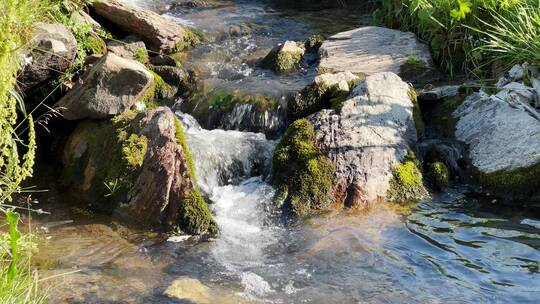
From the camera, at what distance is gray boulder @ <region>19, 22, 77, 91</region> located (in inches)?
263

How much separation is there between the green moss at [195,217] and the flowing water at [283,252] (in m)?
0.12

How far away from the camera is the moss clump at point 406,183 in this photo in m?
6.48

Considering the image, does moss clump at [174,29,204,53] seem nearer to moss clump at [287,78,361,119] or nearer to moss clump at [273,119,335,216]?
moss clump at [287,78,361,119]

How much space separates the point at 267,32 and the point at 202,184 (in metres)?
4.27

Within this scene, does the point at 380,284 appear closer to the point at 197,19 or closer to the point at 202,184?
the point at 202,184

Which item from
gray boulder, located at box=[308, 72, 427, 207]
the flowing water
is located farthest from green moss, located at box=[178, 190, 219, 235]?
gray boulder, located at box=[308, 72, 427, 207]

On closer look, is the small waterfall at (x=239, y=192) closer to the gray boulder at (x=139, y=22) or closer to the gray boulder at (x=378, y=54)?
the gray boulder at (x=139, y=22)

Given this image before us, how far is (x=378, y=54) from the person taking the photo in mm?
8719

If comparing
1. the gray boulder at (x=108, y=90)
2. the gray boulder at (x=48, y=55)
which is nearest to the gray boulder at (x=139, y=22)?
the gray boulder at (x=48, y=55)

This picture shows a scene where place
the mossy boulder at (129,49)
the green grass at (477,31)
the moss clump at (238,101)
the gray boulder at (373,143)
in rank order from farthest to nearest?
the mossy boulder at (129,49)
the moss clump at (238,101)
the green grass at (477,31)
the gray boulder at (373,143)

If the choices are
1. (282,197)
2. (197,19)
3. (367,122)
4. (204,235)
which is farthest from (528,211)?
(197,19)

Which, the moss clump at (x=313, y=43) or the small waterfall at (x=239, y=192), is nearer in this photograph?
the small waterfall at (x=239, y=192)

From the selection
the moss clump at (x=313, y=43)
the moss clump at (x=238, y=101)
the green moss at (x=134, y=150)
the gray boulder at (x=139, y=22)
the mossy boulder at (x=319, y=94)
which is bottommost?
the green moss at (x=134, y=150)

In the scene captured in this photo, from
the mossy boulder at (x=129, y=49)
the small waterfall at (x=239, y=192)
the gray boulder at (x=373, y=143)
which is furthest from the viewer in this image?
the mossy boulder at (x=129, y=49)
